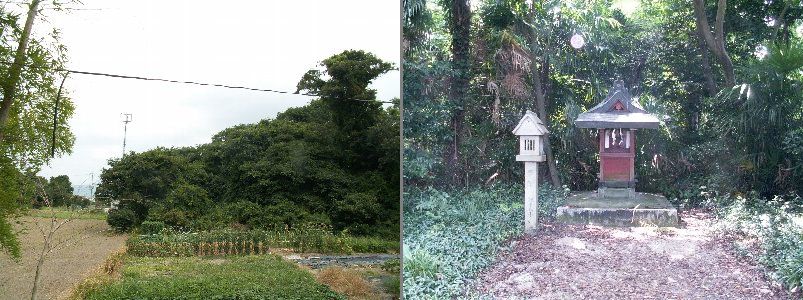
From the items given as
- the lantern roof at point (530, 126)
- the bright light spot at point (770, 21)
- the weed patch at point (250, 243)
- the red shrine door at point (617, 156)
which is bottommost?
the weed patch at point (250, 243)

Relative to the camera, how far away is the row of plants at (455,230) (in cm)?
251

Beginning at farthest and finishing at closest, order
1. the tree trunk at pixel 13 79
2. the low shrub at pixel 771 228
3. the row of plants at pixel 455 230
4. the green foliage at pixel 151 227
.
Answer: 1. the green foliage at pixel 151 227
2. the tree trunk at pixel 13 79
3. the row of plants at pixel 455 230
4. the low shrub at pixel 771 228

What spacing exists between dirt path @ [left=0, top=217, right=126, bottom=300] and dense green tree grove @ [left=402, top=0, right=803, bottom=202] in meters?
1.55

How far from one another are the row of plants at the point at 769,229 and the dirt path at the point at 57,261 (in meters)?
2.65

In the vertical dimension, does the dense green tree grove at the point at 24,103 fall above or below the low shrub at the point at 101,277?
above

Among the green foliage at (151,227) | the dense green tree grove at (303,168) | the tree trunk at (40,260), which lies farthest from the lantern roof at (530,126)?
the tree trunk at (40,260)

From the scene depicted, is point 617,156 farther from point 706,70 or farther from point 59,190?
point 59,190

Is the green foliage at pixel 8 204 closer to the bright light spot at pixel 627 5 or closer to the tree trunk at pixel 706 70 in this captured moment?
the bright light spot at pixel 627 5

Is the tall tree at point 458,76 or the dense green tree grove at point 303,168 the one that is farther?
the dense green tree grove at point 303,168

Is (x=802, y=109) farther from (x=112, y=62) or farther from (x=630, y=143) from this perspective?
(x=112, y=62)

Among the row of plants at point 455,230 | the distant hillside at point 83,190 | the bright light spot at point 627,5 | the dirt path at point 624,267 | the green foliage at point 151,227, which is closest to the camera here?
the dirt path at point 624,267

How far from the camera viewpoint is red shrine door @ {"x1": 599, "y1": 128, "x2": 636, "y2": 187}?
2268 mm

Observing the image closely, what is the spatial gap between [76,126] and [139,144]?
29cm

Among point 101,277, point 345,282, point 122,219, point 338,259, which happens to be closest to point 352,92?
point 338,259
